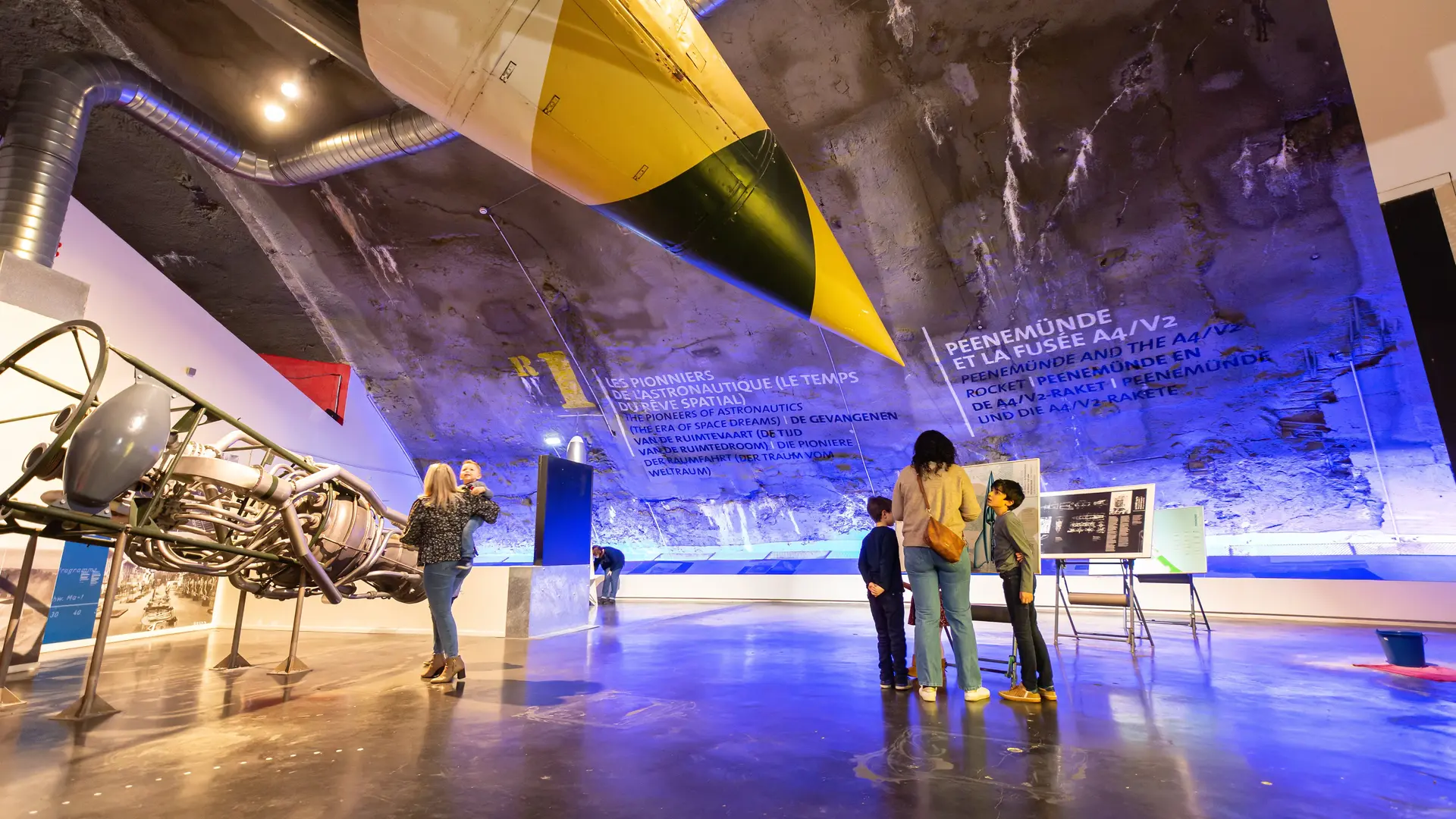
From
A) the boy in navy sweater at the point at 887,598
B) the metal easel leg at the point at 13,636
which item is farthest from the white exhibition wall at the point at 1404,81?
the metal easel leg at the point at 13,636

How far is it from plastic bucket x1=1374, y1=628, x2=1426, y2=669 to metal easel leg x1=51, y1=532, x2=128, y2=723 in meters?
7.27

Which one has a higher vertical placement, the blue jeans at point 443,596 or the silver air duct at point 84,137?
the silver air duct at point 84,137

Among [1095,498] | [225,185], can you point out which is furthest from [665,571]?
[225,185]

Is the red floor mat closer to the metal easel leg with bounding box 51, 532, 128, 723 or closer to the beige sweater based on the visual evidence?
the beige sweater

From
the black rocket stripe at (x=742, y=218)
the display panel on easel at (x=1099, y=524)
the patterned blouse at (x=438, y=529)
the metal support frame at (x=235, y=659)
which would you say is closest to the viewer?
the black rocket stripe at (x=742, y=218)

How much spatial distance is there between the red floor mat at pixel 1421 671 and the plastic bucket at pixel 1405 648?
0.04 metres

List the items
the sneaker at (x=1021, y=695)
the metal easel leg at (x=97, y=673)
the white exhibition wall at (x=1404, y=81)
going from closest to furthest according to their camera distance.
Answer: the white exhibition wall at (x=1404, y=81), the metal easel leg at (x=97, y=673), the sneaker at (x=1021, y=695)

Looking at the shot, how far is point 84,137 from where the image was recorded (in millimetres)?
6121

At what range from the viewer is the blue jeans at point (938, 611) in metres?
3.53

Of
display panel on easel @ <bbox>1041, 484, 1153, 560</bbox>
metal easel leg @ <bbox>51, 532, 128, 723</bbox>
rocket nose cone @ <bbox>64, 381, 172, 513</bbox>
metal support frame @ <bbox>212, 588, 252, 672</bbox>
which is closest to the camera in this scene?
rocket nose cone @ <bbox>64, 381, 172, 513</bbox>

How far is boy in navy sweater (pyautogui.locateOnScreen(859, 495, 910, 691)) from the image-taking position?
3754 mm

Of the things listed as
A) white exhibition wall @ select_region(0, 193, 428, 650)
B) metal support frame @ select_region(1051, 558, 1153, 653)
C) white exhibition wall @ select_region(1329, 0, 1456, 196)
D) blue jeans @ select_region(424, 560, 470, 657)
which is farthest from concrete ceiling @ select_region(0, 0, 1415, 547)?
white exhibition wall @ select_region(1329, 0, 1456, 196)

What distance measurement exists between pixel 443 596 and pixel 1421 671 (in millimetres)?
6036

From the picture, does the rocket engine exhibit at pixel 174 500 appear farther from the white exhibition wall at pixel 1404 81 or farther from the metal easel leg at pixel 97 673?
the white exhibition wall at pixel 1404 81
